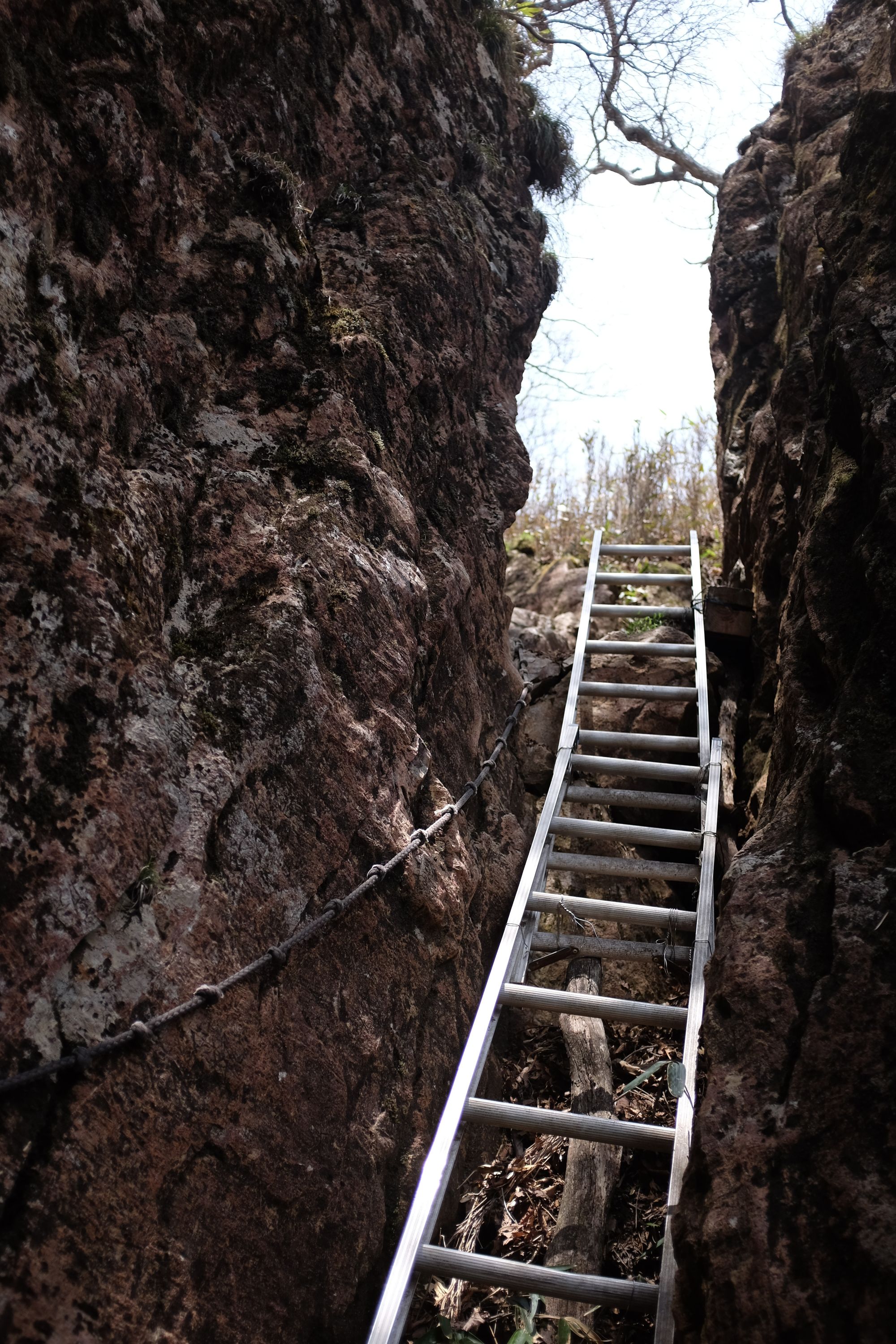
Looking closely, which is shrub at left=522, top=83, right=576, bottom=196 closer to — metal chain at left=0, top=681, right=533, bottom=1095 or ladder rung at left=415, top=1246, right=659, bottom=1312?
metal chain at left=0, top=681, right=533, bottom=1095

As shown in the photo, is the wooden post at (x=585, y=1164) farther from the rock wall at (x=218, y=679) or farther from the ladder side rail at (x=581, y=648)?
the ladder side rail at (x=581, y=648)

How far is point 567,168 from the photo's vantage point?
673cm

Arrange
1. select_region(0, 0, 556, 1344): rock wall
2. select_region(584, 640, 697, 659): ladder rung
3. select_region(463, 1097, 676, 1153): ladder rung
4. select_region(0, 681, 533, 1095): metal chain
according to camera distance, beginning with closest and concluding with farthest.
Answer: select_region(0, 681, 533, 1095): metal chain → select_region(0, 0, 556, 1344): rock wall → select_region(463, 1097, 676, 1153): ladder rung → select_region(584, 640, 697, 659): ladder rung

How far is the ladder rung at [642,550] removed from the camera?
627 centimetres

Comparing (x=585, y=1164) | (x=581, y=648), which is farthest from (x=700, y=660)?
(x=585, y=1164)

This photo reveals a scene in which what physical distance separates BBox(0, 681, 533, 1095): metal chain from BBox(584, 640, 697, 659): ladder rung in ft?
6.73

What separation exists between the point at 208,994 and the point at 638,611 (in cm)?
425

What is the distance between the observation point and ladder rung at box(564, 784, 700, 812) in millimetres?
4359

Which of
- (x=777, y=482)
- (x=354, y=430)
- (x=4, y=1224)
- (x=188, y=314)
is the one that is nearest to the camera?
(x=4, y=1224)

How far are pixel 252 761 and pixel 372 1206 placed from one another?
1316 millimetres

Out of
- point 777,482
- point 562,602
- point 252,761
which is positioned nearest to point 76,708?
point 252,761

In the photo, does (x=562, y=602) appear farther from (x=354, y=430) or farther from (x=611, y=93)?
(x=611, y=93)

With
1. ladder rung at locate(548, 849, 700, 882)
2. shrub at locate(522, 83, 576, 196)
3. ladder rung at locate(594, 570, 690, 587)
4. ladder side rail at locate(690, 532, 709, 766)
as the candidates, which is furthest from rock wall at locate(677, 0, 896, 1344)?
shrub at locate(522, 83, 576, 196)

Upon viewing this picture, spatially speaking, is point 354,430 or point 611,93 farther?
point 611,93
